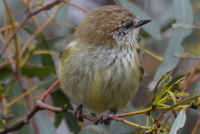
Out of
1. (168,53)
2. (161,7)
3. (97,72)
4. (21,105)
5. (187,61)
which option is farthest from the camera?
(161,7)

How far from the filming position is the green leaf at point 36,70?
349cm

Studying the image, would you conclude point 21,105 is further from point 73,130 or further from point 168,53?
point 168,53

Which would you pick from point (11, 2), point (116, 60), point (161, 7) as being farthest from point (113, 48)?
point (161, 7)

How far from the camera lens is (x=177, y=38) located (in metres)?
3.32

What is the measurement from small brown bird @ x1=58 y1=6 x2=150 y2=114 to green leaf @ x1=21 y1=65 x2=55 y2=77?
0.18 metres

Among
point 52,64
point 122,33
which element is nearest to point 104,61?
point 122,33

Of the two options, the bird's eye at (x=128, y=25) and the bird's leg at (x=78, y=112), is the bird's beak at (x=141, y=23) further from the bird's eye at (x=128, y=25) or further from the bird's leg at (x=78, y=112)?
the bird's leg at (x=78, y=112)

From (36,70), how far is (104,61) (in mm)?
663

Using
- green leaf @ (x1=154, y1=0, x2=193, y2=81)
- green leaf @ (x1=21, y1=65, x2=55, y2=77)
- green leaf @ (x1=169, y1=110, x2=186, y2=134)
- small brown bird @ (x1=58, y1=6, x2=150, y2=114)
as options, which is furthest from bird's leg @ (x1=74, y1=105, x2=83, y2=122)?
green leaf @ (x1=169, y1=110, x2=186, y2=134)

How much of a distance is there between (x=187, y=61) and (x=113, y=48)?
1.49 metres

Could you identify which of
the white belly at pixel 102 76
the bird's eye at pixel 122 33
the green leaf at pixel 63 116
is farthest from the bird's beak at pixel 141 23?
the green leaf at pixel 63 116

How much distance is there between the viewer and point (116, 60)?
3094 mm

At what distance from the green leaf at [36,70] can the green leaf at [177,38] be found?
83cm

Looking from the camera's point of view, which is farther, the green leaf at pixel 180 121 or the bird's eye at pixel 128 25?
the bird's eye at pixel 128 25
